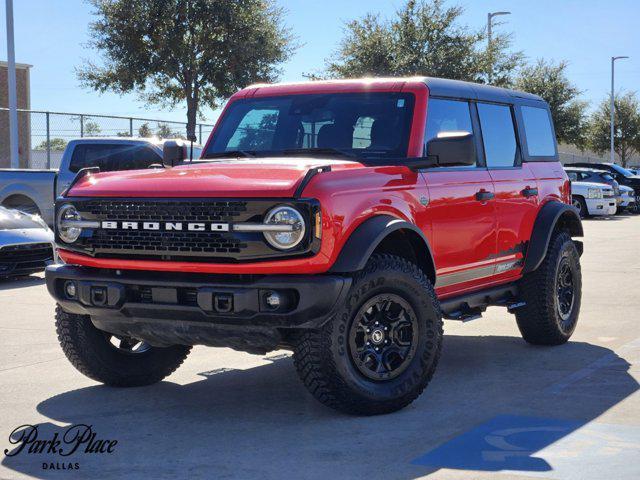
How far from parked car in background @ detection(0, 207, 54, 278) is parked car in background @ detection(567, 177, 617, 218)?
19046 mm

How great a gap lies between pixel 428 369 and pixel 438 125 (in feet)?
5.87

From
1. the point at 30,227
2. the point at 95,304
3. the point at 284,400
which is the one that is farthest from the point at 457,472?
the point at 30,227

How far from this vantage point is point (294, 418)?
564cm

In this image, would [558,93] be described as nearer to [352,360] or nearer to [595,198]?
[595,198]

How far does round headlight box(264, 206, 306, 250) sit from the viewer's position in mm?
5188

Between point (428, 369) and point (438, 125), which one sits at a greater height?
point (438, 125)

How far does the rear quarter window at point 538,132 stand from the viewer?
8.16 m

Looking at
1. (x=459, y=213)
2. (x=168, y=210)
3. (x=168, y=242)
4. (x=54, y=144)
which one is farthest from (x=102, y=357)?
(x=54, y=144)

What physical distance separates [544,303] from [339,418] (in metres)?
2.71

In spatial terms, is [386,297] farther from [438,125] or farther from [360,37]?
[360,37]

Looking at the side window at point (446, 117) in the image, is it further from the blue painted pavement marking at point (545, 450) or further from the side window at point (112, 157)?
the side window at point (112, 157)

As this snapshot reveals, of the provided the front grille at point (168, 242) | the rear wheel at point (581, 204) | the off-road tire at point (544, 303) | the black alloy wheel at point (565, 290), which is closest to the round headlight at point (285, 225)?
the front grille at point (168, 242)

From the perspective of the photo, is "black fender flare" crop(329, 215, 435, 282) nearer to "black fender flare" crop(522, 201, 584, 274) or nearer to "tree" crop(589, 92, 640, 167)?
"black fender flare" crop(522, 201, 584, 274)

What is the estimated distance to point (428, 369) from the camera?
229 inches
